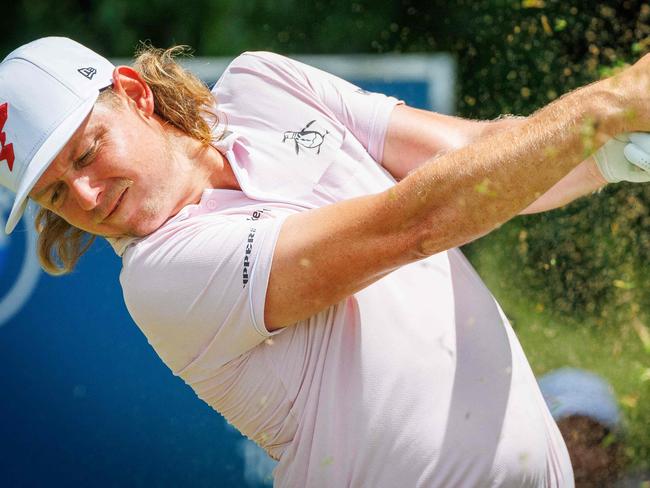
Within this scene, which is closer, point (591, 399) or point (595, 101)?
point (595, 101)

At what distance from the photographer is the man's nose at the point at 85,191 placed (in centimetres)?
211

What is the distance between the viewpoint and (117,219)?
2129 millimetres

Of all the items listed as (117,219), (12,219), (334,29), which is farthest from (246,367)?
(334,29)

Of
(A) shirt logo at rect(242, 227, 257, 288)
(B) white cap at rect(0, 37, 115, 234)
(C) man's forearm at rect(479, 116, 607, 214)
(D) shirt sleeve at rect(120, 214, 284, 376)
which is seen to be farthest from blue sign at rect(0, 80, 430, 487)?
(A) shirt logo at rect(242, 227, 257, 288)

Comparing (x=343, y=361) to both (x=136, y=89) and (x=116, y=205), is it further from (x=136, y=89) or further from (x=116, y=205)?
(x=136, y=89)

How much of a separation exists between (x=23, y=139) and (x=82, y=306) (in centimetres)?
155

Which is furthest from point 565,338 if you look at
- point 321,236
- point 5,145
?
point 5,145

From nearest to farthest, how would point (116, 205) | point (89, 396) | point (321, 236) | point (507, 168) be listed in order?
point (507, 168), point (321, 236), point (116, 205), point (89, 396)

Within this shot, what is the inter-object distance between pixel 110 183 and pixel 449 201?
2.61 feet

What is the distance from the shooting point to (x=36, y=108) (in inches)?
84.9

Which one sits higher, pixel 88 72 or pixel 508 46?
pixel 88 72

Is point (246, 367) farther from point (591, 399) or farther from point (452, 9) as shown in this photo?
point (452, 9)

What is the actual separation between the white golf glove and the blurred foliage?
1931 millimetres

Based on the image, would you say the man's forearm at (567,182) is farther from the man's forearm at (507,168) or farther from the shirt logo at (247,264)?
the shirt logo at (247,264)
